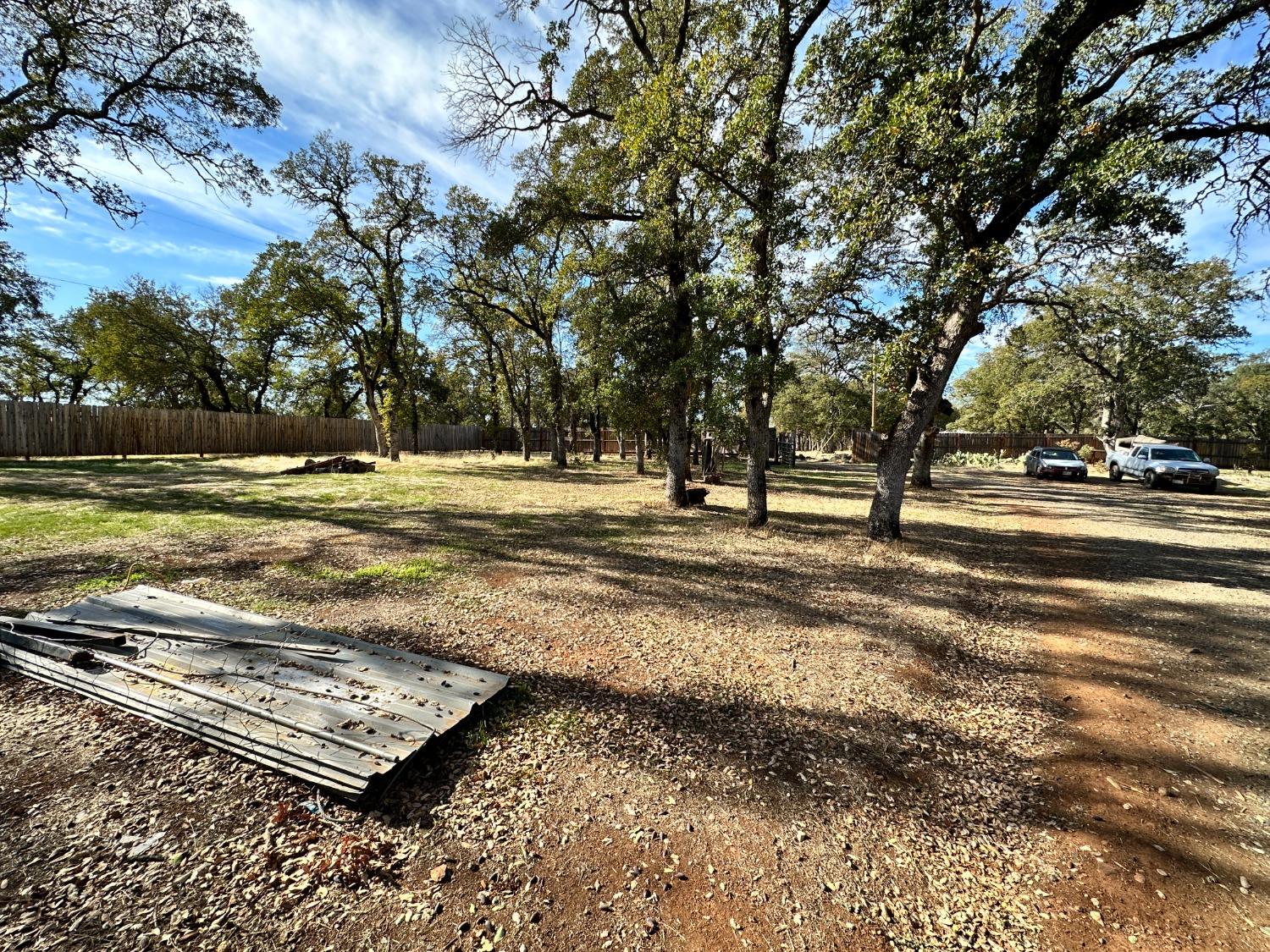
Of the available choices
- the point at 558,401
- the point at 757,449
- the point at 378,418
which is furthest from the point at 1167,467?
the point at 378,418

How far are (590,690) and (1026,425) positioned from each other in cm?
4525

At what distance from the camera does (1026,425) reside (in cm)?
3675

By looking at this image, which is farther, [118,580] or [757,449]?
[757,449]

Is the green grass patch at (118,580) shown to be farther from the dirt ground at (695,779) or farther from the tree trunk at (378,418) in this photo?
the tree trunk at (378,418)

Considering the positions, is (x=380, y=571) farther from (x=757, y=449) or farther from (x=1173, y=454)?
(x=1173, y=454)

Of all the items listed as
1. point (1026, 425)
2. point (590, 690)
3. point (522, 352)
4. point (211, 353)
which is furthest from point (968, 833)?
point (1026, 425)

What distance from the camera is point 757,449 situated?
9.46 metres

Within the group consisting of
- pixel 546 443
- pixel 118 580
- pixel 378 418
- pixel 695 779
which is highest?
pixel 378 418

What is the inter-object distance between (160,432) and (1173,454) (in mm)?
40721

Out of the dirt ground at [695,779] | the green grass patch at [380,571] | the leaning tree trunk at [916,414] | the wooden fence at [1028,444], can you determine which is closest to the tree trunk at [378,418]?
the dirt ground at [695,779]

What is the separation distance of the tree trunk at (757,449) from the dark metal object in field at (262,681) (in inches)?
282

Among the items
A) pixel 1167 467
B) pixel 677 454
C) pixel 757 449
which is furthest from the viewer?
pixel 1167 467

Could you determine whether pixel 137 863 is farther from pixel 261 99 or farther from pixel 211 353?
pixel 211 353

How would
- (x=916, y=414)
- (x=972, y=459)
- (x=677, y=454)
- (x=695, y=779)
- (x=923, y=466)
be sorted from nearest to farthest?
(x=695, y=779), (x=916, y=414), (x=677, y=454), (x=923, y=466), (x=972, y=459)
